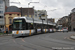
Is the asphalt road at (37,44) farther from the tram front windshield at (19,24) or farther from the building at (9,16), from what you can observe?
the building at (9,16)

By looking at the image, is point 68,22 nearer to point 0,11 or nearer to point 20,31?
point 0,11

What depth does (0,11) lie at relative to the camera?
67.8 meters

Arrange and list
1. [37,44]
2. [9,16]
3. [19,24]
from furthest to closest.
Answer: [9,16], [19,24], [37,44]

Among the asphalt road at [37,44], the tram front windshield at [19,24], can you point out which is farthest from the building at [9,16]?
the asphalt road at [37,44]

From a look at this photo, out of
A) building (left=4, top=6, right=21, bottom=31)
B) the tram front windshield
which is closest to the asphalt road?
the tram front windshield

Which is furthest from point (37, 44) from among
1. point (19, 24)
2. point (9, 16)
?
point (9, 16)

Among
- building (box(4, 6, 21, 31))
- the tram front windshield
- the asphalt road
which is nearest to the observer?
the asphalt road

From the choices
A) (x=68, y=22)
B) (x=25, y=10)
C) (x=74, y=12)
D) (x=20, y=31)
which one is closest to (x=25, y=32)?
(x=20, y=31)

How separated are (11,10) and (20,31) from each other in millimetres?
47732

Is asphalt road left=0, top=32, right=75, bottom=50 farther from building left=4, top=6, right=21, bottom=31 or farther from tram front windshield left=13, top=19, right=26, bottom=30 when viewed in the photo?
building left=4, top=6, right=21, bottom=31

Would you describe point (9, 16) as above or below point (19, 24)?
above

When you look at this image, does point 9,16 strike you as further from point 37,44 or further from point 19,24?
point 37,44

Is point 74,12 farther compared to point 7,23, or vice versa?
point 74,12

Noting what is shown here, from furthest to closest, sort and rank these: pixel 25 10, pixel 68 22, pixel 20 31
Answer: pixel 68 22 < pixel 25 10 < pixel 20 31
